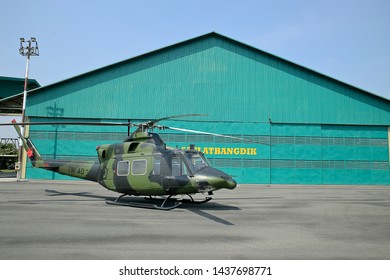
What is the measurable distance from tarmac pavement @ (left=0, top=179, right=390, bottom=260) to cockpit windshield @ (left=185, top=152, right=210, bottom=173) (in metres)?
1.66

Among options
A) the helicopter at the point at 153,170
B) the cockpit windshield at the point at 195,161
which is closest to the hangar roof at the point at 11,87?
the helicopter at the point at 153,170

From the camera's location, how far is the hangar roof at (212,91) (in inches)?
1207

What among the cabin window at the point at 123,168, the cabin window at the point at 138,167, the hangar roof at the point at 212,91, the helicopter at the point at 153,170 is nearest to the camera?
the helicopter at the point at 153,170

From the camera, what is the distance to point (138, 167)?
11.3m

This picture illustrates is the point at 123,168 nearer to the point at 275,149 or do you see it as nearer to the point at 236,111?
the point at 236,111

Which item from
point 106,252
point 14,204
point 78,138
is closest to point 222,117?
point 78,138

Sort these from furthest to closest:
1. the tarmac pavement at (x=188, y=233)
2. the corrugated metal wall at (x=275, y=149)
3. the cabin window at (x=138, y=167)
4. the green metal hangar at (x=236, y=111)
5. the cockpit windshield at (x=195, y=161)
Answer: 1. the green metal hangar at (x=236, y=111)
2. the corrugated metal wall at (x=275, y=149)
3. the cabin window at (x=138, y=167)
4. the cockpit windshield at (x=195, y=161)
5. the tarmac pavement at (x=188, y=233)

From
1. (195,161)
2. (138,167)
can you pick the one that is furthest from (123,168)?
(195,161)

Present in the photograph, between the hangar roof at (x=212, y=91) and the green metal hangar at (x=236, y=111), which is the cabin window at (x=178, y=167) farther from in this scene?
the hangar roof at (x=212, y=91)

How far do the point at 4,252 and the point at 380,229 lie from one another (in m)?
9.48

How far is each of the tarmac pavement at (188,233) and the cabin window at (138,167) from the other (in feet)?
4.89

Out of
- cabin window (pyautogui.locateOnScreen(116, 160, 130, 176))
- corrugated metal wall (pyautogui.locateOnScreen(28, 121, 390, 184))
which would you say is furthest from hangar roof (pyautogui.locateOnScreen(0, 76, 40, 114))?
cabin window (pyautogui.locateOnScreen(116, 160, 130, 176))

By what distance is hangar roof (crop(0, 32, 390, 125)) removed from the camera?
3066 cm

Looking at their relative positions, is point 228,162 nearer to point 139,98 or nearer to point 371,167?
point 139,98
